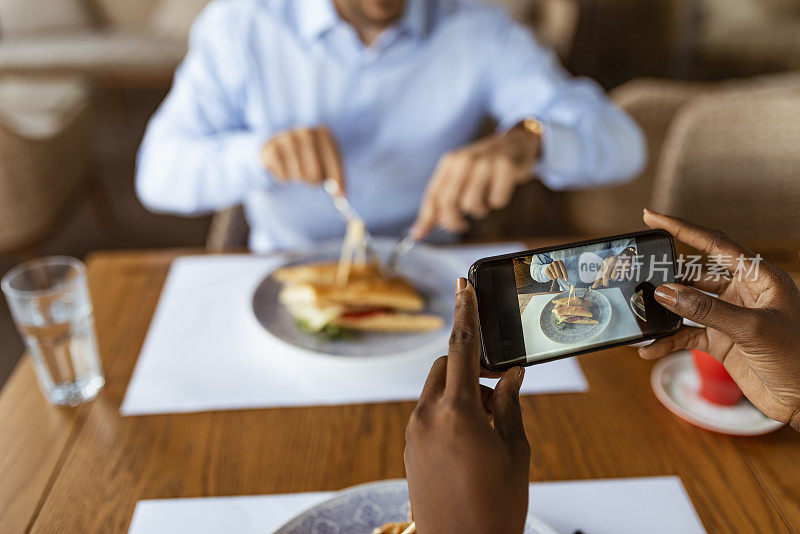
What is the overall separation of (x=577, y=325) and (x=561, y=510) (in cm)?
26

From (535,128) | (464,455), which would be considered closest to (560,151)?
(535,128)

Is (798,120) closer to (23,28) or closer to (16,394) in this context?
(16,394)

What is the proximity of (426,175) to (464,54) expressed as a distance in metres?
0.23

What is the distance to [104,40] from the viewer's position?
276 cm

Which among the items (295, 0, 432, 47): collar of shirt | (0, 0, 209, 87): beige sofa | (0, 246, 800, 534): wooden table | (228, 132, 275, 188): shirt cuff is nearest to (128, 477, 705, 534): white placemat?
(0, 246, 800, 534): wooden table

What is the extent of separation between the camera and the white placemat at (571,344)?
355 mm

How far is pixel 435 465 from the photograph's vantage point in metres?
0.30

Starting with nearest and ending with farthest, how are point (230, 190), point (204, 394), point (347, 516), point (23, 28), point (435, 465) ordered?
point (435, 465), point (347, 516), point (204, 394), point (230, 190), point (23, 28)

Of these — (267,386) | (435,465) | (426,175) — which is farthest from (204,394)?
(426,175)

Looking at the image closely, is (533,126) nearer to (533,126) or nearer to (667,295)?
(533,126)

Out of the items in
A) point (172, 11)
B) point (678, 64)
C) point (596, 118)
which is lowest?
point (678, 64)

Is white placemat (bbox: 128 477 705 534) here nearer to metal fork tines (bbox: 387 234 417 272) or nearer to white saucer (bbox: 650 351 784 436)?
white saucer (bbox: 650 351 784 436)

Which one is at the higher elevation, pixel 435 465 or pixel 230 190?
pixel 435 465

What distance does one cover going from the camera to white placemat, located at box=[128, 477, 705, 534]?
54cm
